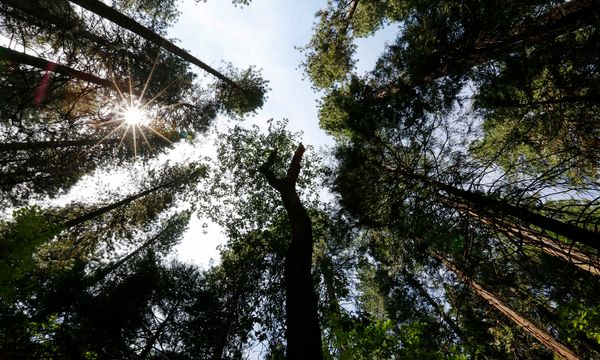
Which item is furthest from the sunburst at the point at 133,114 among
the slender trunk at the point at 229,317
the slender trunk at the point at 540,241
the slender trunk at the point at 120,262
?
the slender trunk at the point at 540,241

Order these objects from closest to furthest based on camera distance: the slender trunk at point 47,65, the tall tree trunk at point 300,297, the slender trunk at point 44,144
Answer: the tall tree trunk at point 300,297
the slender trunk at point 47,65
the slender trunk at point 44,144

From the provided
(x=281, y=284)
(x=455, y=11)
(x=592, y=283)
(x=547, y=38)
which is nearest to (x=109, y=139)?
(x=281, y=284)

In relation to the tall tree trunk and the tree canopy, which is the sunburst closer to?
the tree canopy

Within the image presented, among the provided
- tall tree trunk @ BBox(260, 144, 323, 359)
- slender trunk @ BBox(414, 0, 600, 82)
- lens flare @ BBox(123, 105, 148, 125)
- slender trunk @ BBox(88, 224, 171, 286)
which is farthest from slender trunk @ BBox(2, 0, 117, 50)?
slender trunk @ BBox(414, 0, 600, 82)

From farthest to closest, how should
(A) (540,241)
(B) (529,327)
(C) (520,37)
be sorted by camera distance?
1. (C) (520,37)
2. (B) (529,327)
3. (A) (540,241)

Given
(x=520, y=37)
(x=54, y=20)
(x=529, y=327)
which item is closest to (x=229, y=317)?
(x=529, y=327)

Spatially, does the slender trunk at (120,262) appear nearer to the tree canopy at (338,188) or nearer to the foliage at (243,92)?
the tree canopy at (338,188)

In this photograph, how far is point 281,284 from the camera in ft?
26.9

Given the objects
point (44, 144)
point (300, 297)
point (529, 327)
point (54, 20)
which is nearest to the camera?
point (300, 297)

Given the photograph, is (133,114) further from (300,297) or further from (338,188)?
(300,297)

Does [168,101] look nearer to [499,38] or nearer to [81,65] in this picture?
[81,65]

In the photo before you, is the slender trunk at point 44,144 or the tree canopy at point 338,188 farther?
the slender trunk at point 44,144

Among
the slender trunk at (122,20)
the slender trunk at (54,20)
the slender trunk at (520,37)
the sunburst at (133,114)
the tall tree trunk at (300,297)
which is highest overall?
the sunburst at (133,114)

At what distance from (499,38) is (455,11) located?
4.04 ft
